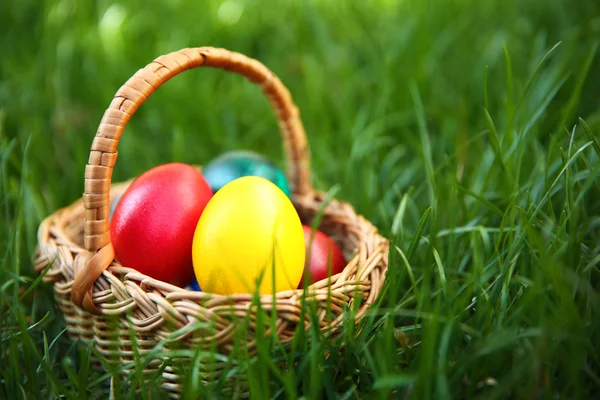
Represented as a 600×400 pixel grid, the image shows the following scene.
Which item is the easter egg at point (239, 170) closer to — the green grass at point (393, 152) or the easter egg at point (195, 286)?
the green grass at point (393, 152)

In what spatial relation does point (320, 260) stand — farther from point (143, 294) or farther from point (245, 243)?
point (143, 294)

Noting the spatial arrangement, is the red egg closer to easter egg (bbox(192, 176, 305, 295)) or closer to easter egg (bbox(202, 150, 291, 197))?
easter egg (bbox(192, 176, 305, 295))

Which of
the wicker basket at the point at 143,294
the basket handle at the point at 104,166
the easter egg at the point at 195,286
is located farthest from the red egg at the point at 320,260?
the basket handle at the point at 104,166

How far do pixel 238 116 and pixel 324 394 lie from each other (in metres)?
1.48

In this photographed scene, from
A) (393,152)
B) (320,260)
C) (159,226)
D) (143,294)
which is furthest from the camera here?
(393,152)

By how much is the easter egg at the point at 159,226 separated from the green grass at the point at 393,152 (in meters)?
0.20

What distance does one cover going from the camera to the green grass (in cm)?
104

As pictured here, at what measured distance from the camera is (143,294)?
43.2 inches

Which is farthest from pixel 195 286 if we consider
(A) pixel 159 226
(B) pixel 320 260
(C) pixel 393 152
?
(C) pixel 393 152

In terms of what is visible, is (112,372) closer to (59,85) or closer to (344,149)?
(344,149)

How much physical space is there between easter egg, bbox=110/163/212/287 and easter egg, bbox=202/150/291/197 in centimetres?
23

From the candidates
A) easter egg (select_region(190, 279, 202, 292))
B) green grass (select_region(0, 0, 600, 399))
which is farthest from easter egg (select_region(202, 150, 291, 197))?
easter egg (select_region(190, 279, 202, 292))

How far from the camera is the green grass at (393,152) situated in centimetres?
104

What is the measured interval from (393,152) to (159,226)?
1.05 metres
